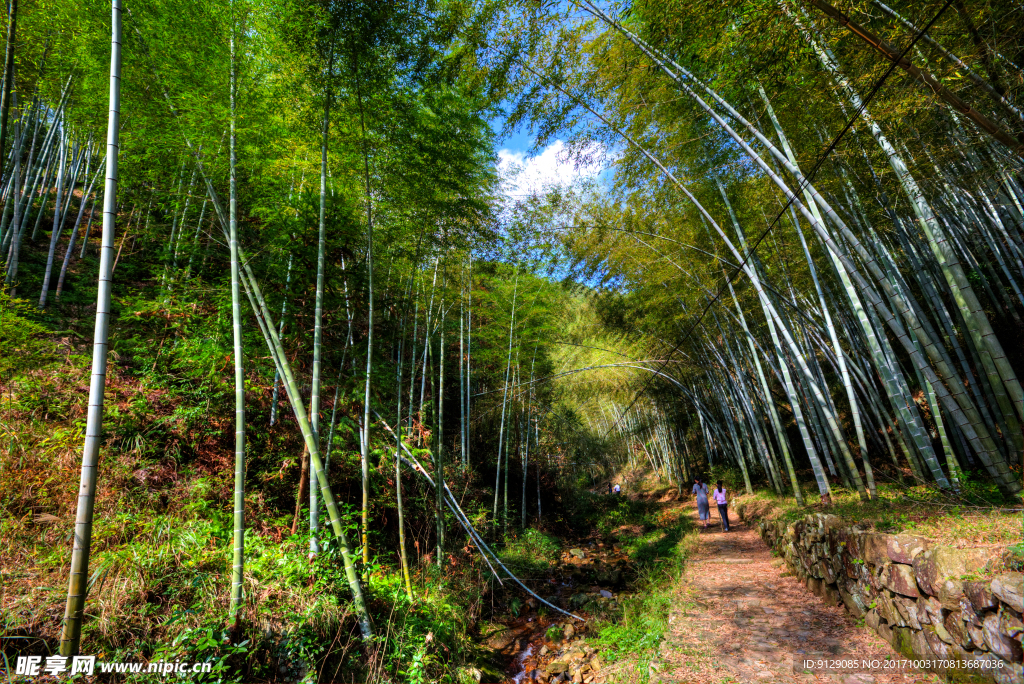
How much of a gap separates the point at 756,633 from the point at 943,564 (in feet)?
5.53

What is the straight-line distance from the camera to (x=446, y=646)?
10.5 ft

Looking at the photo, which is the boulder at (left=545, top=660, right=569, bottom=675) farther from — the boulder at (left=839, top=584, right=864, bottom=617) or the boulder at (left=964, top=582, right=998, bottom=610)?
the boulder at (left=964, top=582, right=998, bottom=610)

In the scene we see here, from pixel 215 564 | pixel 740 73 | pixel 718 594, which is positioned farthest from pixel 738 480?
pixel 215 564

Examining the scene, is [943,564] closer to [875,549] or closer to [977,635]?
[977,635]

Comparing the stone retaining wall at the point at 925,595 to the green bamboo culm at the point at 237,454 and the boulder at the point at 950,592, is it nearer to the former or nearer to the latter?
the boulder at the point at 950,592

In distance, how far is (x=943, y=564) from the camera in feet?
7.04

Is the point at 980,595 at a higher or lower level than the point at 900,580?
higher

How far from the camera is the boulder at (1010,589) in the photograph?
1664 millimetres

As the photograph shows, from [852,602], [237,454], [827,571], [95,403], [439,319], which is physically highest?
[439,319]

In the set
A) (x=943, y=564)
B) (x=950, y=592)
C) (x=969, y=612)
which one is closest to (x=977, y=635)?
(x=969, y=612)

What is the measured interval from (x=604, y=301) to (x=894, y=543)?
20.8 feet

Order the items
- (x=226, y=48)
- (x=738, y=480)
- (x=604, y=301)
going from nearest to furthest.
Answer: (x=226, y=48) < (x=604, y=301) < (x=738, y=480)

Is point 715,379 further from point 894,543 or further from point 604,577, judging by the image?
point 894,543

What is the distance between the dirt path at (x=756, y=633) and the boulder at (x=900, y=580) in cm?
41
